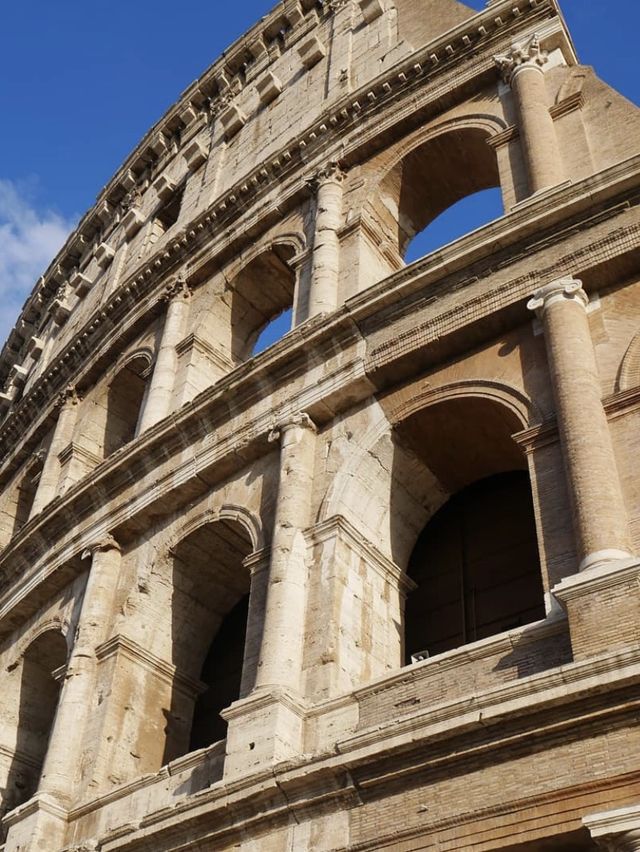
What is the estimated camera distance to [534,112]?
13820mm

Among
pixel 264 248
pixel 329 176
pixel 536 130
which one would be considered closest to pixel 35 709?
pixel 264 248

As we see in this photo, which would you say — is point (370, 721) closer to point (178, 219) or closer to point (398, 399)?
point (398, 399)

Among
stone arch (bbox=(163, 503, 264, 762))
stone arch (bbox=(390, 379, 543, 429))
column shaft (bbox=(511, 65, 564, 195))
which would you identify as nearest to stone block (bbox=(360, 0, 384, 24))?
column shaft (bbox=(511, 65, 564, 195))

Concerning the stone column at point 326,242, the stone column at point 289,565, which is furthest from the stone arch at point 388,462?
the stone column at point 326,242

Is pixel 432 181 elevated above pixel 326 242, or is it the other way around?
pixel 432 181

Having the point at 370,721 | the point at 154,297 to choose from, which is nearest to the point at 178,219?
the point at 154,297

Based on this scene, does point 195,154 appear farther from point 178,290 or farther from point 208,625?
point 208,625

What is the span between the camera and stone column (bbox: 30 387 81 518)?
61.1 ft

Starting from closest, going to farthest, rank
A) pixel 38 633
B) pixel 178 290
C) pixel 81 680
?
1. pixel 81 680
2. pixel 38 633
3. pixel 178 290

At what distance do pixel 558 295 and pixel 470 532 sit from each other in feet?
9.76

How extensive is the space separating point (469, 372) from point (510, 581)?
229cm

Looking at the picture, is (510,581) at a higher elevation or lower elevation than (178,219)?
lower

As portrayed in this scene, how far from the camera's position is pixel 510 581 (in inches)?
448

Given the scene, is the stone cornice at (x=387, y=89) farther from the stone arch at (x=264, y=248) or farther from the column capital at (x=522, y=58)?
the stone arch at (x=264, y=248)
